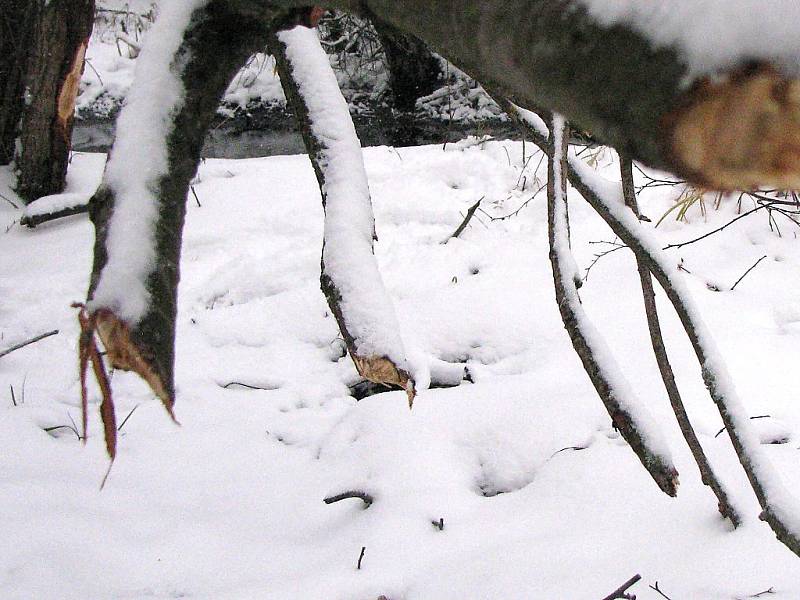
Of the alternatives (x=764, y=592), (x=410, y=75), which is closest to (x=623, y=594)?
(x=764, y=592)

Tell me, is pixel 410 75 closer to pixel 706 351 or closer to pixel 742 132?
pixel 706 351

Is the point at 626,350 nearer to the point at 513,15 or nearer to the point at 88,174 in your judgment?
the point at 513,15

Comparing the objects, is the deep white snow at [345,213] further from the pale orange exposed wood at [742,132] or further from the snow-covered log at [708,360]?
the pale orange exposed wood at [742,132]

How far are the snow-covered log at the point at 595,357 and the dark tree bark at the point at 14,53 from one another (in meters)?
2.81

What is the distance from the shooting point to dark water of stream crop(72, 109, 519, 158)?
5129 millimetres

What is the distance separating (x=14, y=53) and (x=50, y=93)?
0.27 m

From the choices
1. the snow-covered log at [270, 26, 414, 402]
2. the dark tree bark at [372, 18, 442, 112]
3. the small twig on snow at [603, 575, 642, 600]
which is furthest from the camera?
the dark tree bark at [372, 18, 442, 112]

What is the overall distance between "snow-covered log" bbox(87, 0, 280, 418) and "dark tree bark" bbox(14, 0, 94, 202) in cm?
231

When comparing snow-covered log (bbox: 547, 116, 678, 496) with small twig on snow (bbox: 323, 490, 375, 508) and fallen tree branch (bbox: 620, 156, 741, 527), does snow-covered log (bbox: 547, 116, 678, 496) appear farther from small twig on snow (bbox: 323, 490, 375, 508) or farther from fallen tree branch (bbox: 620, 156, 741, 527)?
small twig on snow (bbox: 323, 490, 375, 508)

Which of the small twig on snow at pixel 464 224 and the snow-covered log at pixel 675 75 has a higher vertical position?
the snow-covered log at pixel 675 75

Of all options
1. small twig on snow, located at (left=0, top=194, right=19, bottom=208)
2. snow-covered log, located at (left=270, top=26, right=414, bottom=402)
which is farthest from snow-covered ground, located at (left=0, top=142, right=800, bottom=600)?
snow-covered log, located at (left=270, top=26, right=414, bottom=402)

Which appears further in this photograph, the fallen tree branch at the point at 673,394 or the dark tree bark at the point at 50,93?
the dark tree bark at the point at 50,93

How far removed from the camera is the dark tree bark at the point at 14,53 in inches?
123

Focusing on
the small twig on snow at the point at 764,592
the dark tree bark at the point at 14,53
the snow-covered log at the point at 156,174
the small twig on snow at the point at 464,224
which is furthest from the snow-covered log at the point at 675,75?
the dark tree bark at the point at 14,53
